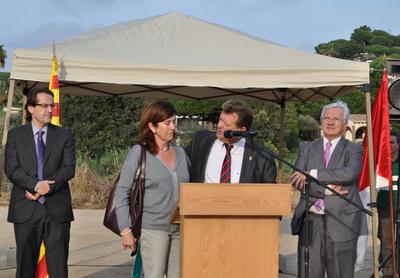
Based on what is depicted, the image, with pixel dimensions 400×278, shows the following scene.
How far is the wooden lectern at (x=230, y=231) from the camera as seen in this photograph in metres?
4.19

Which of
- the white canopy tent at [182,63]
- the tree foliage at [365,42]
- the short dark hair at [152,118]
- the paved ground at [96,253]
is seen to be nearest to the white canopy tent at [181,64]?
the white canopy tent at [182,63]

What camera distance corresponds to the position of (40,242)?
582 centimetres

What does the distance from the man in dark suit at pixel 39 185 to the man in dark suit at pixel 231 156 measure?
114 cm

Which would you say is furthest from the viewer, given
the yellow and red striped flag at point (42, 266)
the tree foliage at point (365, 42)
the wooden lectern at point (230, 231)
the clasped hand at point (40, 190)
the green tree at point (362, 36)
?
the green tree at point (362, 36)

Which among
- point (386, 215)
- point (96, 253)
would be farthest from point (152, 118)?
point (96, 253)

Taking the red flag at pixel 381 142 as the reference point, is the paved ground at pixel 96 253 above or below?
below

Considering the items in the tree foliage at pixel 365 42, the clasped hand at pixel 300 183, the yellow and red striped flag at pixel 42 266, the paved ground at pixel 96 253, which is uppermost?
the tree foliage at pixel 365 42

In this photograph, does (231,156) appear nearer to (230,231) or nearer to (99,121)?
(230,231)

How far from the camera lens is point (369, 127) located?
6164 millimetres

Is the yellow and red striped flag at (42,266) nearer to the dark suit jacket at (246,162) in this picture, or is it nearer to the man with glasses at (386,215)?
the dark suit jacket at (246,162)

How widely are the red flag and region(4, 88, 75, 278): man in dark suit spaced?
2.65 meters

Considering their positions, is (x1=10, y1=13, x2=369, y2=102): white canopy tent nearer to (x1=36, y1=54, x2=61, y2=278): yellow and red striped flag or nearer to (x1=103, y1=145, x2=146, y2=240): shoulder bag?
(x1=36, y1=54, x2=61, y2=278): yellow and red striped flag

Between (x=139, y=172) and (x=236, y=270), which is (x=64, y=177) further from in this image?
(x=236, y=270)

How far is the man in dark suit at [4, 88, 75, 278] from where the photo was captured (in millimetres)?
5695
